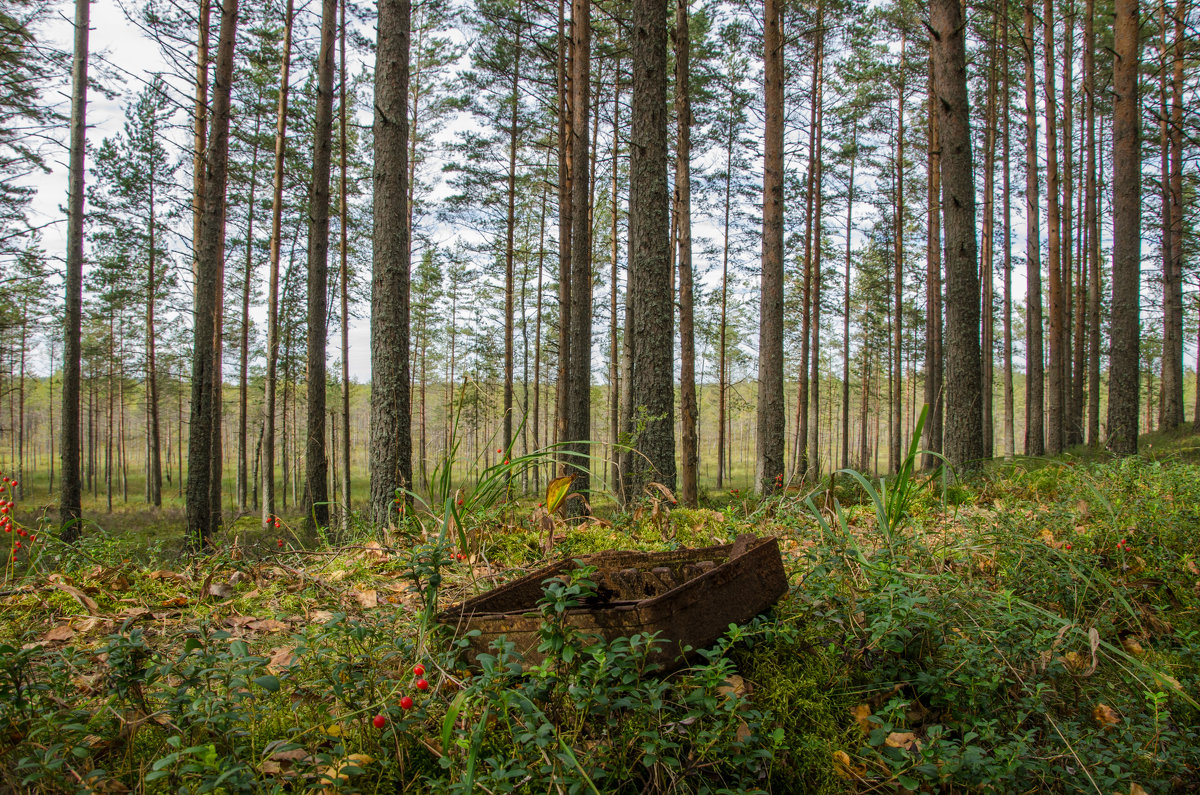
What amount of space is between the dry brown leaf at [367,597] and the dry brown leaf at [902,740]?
181 centimetres

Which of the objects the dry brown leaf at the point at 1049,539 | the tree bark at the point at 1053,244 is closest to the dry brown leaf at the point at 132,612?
the dry brown leaf at the point at 1049,539

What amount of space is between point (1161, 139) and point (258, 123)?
74.8ft

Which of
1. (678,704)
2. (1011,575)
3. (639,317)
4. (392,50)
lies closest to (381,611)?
(678,704)

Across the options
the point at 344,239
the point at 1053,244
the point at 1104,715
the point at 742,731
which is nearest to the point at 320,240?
the point at 344,239

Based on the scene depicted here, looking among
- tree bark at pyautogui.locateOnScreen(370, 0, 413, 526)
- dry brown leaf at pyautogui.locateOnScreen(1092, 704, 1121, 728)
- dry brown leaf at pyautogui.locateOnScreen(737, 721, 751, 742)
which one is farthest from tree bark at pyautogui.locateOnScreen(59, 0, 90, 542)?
dry brown leaf at pyautogui.locateOnScreen(1092, 704, 1121, 728)

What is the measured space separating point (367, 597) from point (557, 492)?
3.21 ft

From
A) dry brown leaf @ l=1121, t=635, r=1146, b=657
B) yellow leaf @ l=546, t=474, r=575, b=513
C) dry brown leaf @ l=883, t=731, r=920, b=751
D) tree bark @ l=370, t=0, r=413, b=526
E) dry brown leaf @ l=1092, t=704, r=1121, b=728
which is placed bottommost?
dry brown leaf @ l=1121, t=635, r=1146, b=657

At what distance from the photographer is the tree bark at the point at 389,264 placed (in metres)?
5.05

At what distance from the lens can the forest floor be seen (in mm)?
1186

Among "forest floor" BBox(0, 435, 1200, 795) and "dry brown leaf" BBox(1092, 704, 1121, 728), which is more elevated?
"forest floor" BBox(0, 435, 1200, 795)

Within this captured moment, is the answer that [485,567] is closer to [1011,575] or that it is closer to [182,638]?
[182,638]

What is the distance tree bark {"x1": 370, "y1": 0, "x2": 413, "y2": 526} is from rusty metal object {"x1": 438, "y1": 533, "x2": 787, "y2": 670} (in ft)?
12.0

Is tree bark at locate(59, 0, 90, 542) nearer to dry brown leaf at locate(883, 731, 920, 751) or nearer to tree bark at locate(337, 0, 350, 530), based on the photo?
tree bark at locate(337, 0, 350, 530)

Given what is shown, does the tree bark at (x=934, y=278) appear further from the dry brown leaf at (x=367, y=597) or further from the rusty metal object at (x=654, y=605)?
the dry brown leaf at (x=367, y=597)
